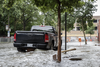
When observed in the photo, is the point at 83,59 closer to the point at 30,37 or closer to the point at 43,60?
the point at 43,60

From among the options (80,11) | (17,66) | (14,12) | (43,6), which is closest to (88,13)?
(80,11)

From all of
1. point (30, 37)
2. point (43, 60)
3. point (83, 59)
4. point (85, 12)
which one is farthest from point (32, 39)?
point (85, 12)

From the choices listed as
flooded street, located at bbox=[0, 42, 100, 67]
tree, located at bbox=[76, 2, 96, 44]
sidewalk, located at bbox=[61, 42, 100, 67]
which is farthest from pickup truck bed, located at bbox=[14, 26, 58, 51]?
tree, located at bbox=[76, 2, 96, 44]

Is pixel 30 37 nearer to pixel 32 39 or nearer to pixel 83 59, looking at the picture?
pixel 32 39

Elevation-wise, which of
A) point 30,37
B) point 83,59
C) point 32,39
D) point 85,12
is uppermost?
point 85,12

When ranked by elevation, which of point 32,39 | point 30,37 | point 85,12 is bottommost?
point 32,39

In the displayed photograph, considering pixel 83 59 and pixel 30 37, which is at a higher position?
pixel 30 37

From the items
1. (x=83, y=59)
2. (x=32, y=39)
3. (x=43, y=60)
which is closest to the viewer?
(x=43, y=60)

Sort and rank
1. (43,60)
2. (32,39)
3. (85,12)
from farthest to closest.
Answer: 1. (85,12)
2. (32,39)
3. (43,60)

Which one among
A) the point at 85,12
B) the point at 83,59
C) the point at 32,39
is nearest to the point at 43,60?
the point at 83,59

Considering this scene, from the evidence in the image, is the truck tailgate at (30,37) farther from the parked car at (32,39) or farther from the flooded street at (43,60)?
the flooded street at (43,60)

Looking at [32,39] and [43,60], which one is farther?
[32,39]

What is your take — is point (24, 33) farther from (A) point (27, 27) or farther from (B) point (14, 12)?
(A) point (27, 27)

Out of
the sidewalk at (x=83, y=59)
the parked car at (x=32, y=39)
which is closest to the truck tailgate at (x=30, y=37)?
the parked car at (x=32, y=39)
